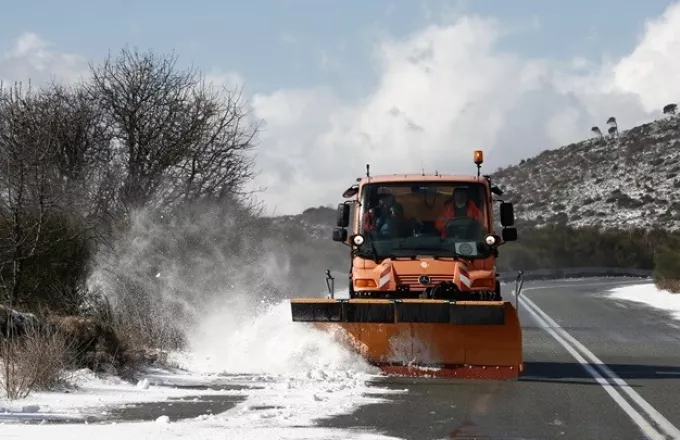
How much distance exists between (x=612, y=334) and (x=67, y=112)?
41.1 feet

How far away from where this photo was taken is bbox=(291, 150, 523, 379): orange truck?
1377cm

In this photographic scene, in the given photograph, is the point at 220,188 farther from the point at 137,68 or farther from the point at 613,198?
the point at 613,198

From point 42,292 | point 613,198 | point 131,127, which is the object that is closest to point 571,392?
point 42,292

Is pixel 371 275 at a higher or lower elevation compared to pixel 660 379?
higher

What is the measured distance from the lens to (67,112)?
2592 cm

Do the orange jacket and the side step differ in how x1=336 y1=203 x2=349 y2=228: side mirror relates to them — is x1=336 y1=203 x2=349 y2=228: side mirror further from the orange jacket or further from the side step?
the side step

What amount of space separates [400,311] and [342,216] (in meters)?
1.93

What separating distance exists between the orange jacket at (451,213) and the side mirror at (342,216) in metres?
1.14

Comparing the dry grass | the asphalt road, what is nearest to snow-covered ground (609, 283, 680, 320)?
the asphalt road

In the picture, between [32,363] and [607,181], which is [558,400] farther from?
[607,181]

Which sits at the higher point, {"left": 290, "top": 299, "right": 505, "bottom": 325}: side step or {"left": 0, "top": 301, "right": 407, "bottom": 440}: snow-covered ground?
{"left": 290, "top": 299, "right": 505, "bottom": 325}: side step

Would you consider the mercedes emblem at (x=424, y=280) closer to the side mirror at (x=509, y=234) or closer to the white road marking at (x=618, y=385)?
the side mirror at (x=509, y=234)

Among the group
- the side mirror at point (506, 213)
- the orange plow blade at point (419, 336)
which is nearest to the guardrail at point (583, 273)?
the side mirror at point (506, 213)

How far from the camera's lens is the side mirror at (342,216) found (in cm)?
1505
